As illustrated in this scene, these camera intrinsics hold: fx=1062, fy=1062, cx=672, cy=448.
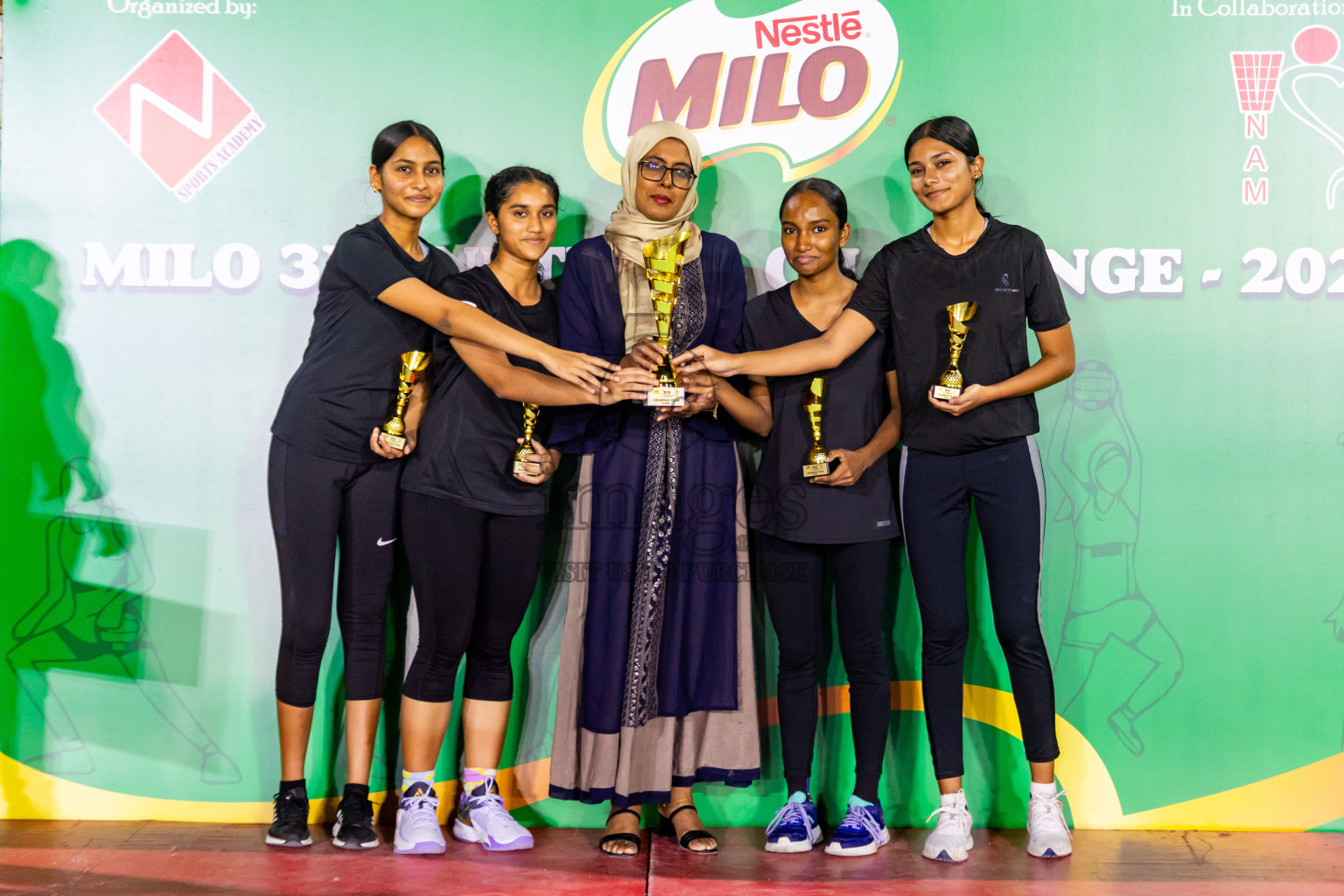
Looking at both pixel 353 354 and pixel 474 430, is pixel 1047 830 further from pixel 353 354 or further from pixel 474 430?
pixel 353 354

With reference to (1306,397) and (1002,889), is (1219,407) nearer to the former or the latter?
(1306,397)

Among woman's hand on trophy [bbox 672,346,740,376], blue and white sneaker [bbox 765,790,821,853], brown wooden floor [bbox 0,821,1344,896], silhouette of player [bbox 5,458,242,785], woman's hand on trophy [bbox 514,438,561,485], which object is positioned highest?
woman's hand on trophy [bbox 672,346,740,376]

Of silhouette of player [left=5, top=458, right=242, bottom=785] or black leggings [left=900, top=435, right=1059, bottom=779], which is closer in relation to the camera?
black leggings [left=900, top=435, right=1059, bottom=779]

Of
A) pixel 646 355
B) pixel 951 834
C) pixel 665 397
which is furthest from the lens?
pixel 951 834

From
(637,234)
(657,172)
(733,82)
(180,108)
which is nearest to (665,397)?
(637,234)

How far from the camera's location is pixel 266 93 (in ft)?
10.7

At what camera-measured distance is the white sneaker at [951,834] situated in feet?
9.46

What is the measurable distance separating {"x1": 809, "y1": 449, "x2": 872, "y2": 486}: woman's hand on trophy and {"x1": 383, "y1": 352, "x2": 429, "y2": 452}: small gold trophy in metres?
1.12

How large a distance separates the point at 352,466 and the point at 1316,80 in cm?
308

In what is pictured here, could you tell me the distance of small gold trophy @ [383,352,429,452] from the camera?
9.48 feet

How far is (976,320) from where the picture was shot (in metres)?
2.89

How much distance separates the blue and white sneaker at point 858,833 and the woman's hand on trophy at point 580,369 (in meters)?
1.37

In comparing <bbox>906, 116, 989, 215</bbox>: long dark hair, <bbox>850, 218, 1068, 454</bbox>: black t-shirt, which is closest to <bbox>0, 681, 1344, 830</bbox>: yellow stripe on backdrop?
<bbox>850, 218, 1068, 454</bbox>: black t-shirt

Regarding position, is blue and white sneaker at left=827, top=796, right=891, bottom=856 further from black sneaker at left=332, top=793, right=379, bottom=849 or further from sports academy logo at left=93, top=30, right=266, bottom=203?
sports academy logo at left=93, top=30, right=266, bottom=203
